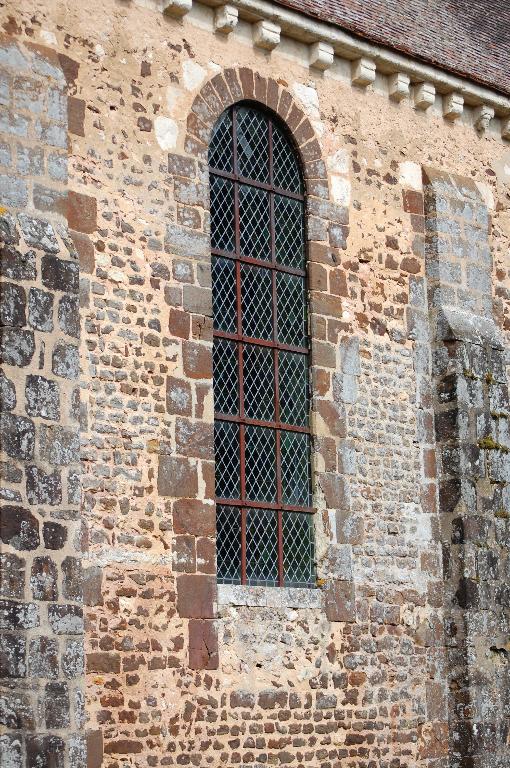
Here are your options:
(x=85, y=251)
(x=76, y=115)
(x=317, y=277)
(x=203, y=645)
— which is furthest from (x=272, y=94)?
(x=203, y=645)

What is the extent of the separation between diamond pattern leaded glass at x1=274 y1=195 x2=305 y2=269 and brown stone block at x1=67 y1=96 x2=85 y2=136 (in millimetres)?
2166

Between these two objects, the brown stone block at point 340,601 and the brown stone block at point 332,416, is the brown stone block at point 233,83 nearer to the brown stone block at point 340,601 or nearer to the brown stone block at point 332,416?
the brown stone block at point 332,416

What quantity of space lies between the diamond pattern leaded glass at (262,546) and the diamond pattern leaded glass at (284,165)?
9.29 feet

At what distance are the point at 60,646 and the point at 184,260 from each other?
133 inches

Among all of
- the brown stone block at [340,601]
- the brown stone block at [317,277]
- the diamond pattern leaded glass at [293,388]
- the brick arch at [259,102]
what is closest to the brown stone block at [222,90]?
the brick arch at [259,102]

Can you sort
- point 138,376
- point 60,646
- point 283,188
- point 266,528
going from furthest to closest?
1. point 283,188
2. point 266,528
3. point 138,376
4. point 60,646

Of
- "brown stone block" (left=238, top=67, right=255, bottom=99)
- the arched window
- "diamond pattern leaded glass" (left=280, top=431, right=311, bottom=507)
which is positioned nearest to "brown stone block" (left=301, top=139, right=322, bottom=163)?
the arched window

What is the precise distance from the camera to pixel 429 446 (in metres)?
13.5

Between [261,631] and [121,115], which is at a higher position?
[121,115]

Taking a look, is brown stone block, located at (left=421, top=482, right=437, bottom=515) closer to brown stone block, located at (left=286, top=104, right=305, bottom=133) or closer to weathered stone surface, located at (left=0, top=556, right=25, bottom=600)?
brown stone block, located at (left=286, top=104, right=305, bottom=133)

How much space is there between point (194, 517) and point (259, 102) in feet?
12.0

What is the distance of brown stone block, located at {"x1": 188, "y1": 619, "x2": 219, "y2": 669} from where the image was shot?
11055 mm

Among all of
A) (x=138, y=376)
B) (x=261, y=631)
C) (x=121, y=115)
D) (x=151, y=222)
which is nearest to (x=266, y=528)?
(x=261, y=631)

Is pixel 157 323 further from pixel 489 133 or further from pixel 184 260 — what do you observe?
pixel 489 133
